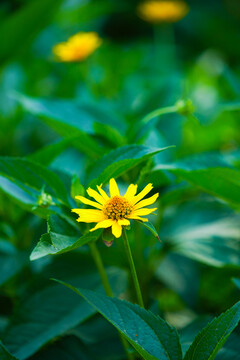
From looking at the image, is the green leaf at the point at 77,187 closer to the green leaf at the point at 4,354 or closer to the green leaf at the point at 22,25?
the green leaf at the point at 4,354

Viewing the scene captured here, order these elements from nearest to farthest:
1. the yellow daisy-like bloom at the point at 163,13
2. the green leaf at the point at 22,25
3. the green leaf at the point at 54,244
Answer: the green leaf at the point at 54,244 < the green leaf at the point at 22,25 < the yellow daisy-like bloom at the point at 163,13

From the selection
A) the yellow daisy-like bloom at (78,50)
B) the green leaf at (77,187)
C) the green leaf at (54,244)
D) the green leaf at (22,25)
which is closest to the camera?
the green leaf at (54,244)

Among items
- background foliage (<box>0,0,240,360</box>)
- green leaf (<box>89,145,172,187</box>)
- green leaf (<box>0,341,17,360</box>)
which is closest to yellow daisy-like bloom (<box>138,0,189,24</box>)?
background foliage (<box>0,0,240,360</box>)

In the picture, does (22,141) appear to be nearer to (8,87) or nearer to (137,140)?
(8,87)

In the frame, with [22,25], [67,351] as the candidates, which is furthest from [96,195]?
[22,25]

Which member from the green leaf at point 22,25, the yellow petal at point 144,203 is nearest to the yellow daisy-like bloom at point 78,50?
the green leaf at point 22,25

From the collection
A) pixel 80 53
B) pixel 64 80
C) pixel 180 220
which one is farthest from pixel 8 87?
pixel 180 220
